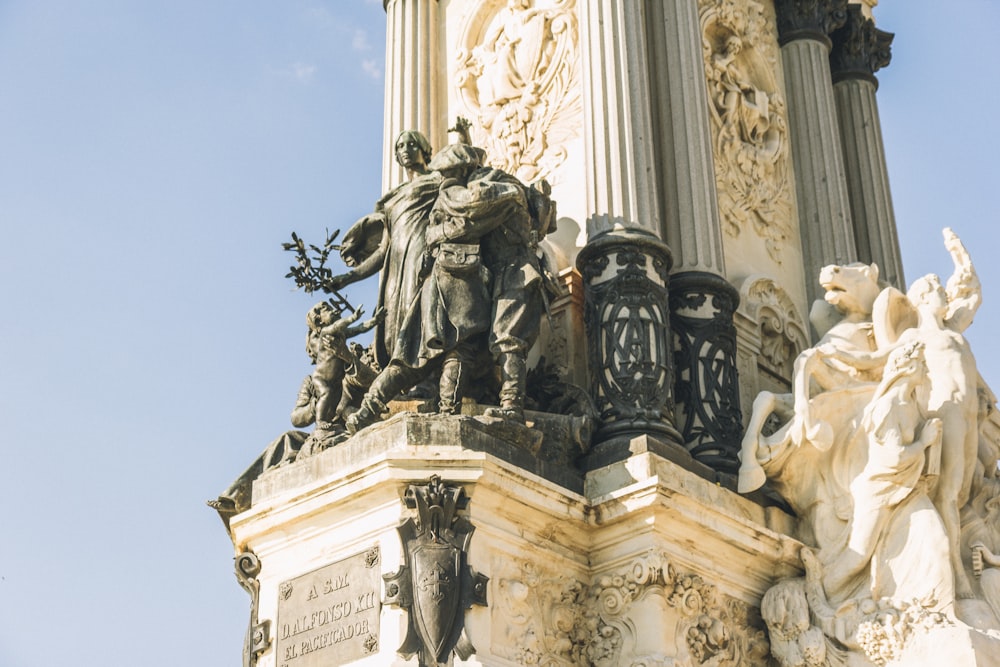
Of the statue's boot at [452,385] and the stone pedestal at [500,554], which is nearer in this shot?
the stone pedestal at [500,554]

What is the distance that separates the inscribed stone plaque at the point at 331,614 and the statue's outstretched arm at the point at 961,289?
437cm

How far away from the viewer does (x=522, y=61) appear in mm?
13367

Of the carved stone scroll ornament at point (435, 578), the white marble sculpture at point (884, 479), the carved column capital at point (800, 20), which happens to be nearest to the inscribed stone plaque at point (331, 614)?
the carved stone scroll ornament at point (435, 578)

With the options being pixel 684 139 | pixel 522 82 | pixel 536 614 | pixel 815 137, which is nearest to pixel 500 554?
pixel 536 614

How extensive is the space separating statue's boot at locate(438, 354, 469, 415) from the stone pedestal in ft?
1.46

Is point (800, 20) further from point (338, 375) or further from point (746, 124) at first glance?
point (338, 375)

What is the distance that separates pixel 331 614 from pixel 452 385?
1.59m

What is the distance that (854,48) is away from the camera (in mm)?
15578

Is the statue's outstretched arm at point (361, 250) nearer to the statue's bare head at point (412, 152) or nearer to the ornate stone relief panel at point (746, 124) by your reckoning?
the statue's bare head at point (412, 152)

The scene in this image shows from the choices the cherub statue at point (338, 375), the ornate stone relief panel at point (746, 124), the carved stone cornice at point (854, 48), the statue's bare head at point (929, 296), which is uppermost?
the carved stone cornice at point (854, 48)

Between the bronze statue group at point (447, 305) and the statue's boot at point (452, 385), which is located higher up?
the bronze statue group at point (447, 305)

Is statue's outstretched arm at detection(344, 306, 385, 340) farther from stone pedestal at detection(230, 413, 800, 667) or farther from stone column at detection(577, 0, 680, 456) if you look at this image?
stone column at detection(577, 0, 680, 456)

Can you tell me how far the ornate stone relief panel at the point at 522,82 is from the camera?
42.4 feet

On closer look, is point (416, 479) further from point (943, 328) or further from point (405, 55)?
point (405, 55)
